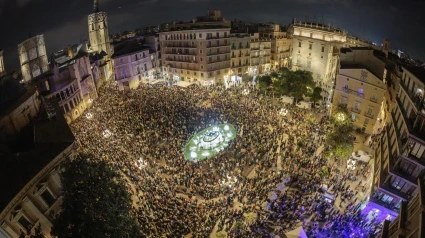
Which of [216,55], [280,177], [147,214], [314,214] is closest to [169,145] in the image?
[147,214]

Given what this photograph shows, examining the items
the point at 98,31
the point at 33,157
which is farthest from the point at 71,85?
the point at 98,31

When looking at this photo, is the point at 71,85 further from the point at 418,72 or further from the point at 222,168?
the point at 418,72

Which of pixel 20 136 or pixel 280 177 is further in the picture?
pixel 280 177

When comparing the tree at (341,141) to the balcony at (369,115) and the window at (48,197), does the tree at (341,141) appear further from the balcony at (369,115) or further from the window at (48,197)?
the window at (48,197)

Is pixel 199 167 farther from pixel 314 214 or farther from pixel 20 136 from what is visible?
pixel 20 136

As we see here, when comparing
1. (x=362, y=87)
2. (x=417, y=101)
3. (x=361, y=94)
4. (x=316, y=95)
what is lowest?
(x=316, y=95)
